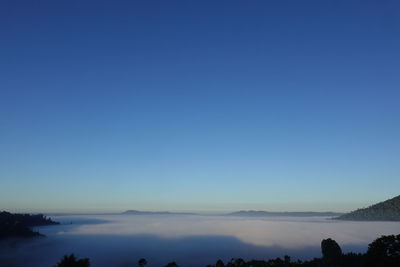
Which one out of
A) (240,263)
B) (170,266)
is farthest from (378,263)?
(170,266)

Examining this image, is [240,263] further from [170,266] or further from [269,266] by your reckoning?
[170,266]

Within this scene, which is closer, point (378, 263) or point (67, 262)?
point (67, 262)

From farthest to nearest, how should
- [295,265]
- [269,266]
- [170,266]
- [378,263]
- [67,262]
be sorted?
[170,266], [269,266], [295,265], [378,263], [67,262]

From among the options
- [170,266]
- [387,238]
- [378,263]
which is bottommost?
[170,266]

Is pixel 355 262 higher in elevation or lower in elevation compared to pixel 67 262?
lower

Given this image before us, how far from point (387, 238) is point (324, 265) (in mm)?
52427

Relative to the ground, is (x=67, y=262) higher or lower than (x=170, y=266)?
higher

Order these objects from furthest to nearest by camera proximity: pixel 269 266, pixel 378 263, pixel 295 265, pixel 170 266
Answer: pixel 170 266 < pixel 269 266 < pixel 295 265 < pixel 378 263

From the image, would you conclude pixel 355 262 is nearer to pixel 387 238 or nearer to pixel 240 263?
pixel 387 238

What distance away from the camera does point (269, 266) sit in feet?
527

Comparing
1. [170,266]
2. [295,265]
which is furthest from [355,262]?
[170,266]

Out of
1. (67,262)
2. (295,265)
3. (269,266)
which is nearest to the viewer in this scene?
(67,262)

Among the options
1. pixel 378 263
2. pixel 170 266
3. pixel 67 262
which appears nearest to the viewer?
pixel 67 262

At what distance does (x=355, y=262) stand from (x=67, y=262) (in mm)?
120398
